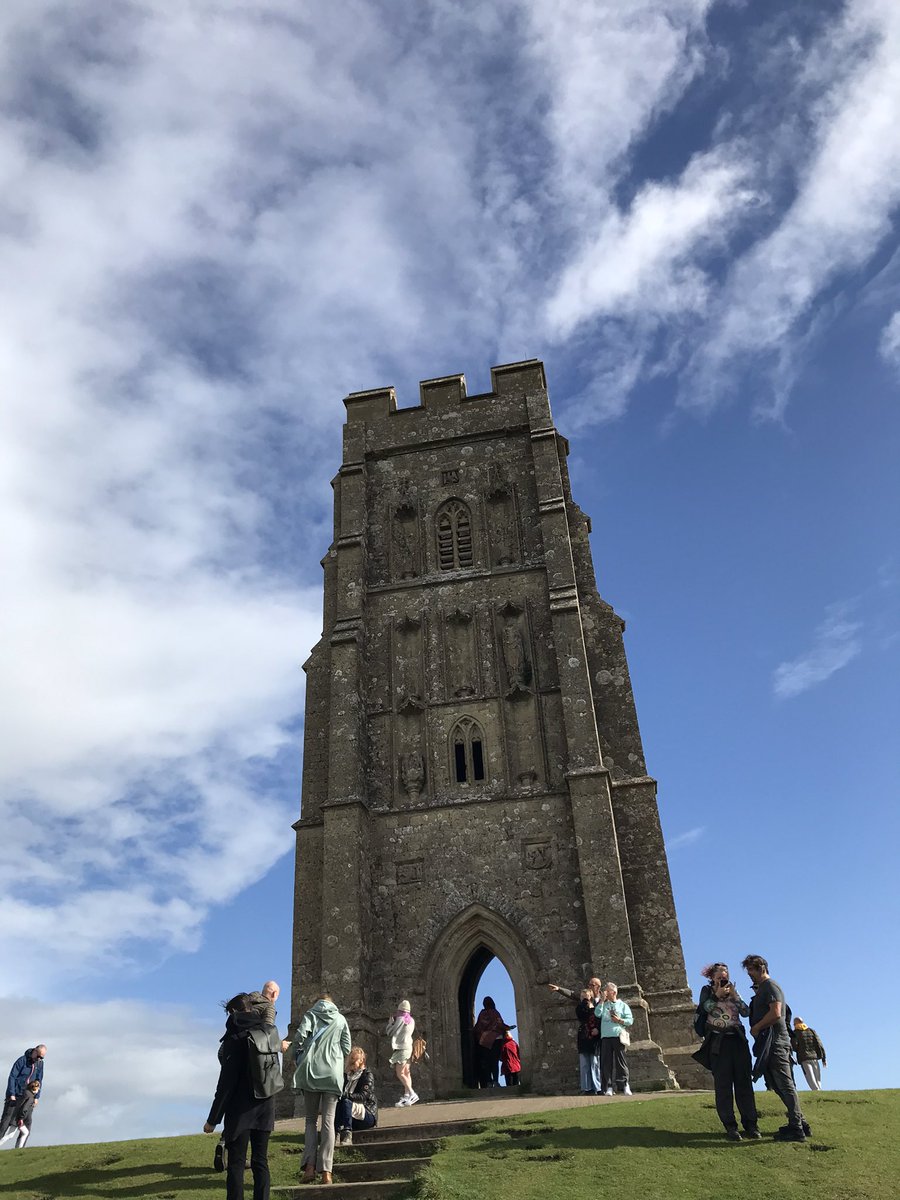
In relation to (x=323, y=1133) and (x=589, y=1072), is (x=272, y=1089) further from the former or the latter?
(x=589, y=1072)

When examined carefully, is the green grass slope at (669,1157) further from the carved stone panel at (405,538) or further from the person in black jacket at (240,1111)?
the carved stone panel at (405,538)

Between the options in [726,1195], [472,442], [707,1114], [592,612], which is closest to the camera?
[726,1195]

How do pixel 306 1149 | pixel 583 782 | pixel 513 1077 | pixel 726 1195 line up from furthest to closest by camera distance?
pixel 583 782 < pixel 513 1077 < pixel 306 1149 < pixel 726 1195

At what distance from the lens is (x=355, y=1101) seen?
1225cm

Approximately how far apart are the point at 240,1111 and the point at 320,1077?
6.75 feet

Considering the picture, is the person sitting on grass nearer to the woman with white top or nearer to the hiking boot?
the woman with white top

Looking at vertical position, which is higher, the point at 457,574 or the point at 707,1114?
the point at 457,574

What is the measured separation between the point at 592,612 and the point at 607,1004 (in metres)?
11.7

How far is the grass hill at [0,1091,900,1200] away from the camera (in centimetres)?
852

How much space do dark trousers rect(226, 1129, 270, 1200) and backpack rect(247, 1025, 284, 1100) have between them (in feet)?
1.14

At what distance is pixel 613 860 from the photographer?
1989cm

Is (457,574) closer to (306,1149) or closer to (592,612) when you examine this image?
(592,612)

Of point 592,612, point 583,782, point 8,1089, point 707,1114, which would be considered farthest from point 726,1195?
point 592,612

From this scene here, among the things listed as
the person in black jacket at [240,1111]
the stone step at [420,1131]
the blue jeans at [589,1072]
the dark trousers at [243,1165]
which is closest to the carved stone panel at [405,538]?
the blue jeans at [589,1072]
